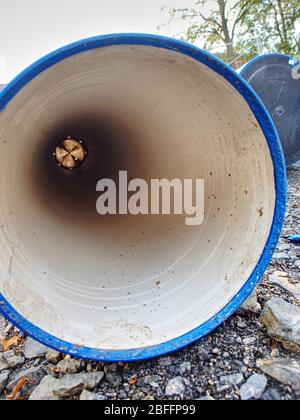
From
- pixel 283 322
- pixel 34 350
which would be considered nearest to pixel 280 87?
pixel 283 322

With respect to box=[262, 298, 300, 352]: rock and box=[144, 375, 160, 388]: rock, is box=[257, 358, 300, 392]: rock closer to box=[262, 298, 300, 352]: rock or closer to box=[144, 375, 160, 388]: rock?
box=[262, 298, 300, 352]: rock

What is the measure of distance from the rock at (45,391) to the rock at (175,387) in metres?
0.41

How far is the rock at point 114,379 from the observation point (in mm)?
1179

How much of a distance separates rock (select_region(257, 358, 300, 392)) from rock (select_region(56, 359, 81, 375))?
694 mm

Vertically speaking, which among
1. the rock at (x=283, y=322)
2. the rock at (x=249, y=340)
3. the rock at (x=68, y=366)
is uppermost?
the rock at (x=283, y=322)

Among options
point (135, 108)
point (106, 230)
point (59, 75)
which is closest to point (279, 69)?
point (135, 108)

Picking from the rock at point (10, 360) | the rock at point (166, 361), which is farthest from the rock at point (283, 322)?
the rock at point (10, 360)

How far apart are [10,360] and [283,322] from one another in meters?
1.15

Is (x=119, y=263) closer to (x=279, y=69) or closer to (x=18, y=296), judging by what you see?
(x=18, y=296)

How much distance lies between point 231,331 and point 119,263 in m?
0.57

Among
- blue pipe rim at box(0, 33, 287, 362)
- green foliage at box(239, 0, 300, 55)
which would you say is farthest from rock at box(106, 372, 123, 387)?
green foliage at box(239, 0, 300, 55)

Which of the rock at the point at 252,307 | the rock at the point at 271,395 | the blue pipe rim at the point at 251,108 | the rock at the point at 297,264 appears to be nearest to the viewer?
the blue pipe rim at the point at 251,108

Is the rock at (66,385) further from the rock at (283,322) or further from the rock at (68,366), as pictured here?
the rock at (283,322)

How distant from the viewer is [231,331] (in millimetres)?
1361
